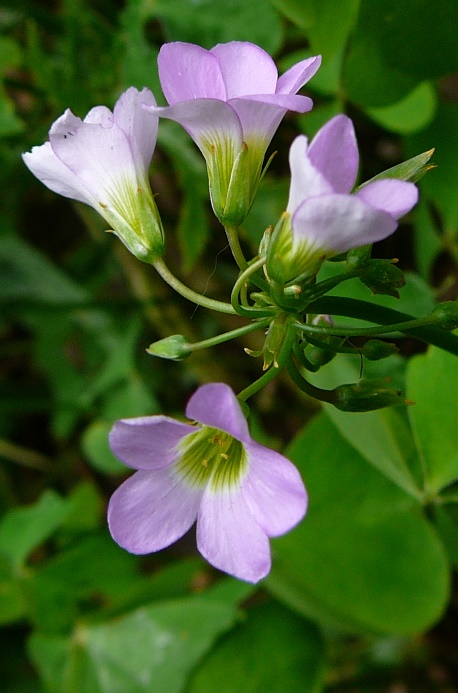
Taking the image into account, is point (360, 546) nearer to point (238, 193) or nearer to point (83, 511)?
point (238, 193)

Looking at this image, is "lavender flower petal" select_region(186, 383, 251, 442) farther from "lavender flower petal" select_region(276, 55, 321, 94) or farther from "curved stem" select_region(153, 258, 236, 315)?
"lavender flower petal" select_region(276, 55, 321, 94)

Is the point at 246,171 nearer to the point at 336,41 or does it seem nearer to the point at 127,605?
the point at 336,41

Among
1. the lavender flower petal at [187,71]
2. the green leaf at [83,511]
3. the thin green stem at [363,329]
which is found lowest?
the green leaf at [83,511]

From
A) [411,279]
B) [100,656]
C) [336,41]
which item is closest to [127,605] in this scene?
[100,656]

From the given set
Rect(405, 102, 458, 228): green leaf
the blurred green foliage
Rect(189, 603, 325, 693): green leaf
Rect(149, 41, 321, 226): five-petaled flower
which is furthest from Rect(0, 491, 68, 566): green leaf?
Rect(149, 41, 321, 226): five-petaled flower

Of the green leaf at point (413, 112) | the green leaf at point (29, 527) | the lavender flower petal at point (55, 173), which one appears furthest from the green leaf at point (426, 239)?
the green leaf at point (29, 527)

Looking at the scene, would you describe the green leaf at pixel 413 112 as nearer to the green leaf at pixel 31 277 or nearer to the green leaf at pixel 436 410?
the green leaf at pixel 436 410

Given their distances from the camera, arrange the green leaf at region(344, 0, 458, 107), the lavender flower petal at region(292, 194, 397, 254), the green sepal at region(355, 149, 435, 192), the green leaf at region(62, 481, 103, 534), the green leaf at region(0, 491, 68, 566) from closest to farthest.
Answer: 1. the lavender flower petal at region(292, 194, 397, 254)
2. the green sepal at region(355, 149, 435, 192)
3. the green leaf at region(344, 0, 458, 107)
4. the green leaf at region(0, 491, 68, 566)
5. the green leaf at region(62, 481, 103, 534)

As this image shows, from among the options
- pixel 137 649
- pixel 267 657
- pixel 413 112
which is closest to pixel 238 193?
pixel 413 112
